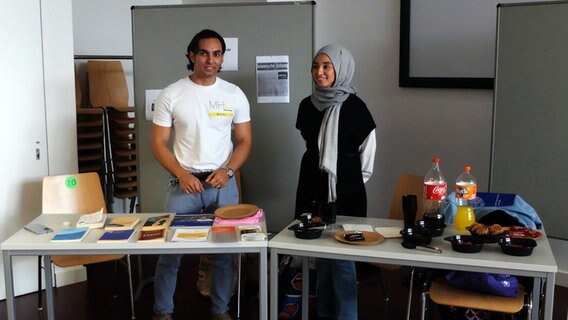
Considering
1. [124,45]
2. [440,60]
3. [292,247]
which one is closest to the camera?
[292,247]

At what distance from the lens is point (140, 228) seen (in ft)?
8.74

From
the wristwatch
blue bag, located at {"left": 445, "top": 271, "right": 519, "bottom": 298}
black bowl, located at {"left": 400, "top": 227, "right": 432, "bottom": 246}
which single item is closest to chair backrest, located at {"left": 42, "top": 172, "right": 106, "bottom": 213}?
the wristwatch

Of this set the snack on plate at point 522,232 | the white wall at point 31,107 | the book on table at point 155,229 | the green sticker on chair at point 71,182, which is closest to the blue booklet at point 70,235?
the book on table at point 155,229

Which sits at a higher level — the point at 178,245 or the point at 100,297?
the point at 178,245

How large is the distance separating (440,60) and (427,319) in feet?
5.79

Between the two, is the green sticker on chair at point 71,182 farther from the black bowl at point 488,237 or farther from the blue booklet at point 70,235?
the black bowl at point 488,237

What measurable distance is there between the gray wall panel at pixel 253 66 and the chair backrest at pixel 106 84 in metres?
1.18

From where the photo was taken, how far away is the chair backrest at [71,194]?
11.1 feet

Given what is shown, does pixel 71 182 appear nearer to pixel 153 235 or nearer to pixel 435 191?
pixel 153 235

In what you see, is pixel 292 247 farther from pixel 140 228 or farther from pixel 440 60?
pixel 440 60

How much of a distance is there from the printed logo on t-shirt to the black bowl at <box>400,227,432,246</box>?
1.10 meters

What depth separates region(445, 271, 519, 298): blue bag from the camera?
7.93ft

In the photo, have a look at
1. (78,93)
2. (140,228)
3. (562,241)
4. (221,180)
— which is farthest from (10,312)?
(562,241)

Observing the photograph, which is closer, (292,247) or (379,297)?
(292,247)
